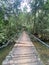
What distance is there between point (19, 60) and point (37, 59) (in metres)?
0.57

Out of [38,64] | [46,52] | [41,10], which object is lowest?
[46,52]

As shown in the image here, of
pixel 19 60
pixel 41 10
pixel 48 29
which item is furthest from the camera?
pixel 41 10

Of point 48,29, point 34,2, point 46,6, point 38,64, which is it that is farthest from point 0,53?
point 34,2

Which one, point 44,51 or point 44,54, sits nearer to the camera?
point 44,54

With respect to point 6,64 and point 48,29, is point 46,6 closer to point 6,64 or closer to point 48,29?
point 48,29

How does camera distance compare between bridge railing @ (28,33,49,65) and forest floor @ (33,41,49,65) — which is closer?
bridge railing @ (28,33,49,65)

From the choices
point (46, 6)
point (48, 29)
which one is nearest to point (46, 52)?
point (48, 29)

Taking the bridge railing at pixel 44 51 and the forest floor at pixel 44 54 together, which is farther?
the forest floor at pixel 44 54

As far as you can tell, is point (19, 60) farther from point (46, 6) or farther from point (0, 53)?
point (46, 6)

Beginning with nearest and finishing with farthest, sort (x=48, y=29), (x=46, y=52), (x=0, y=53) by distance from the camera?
(x=0, y=53) → (x=46, y=52) → (x=48, y=29)

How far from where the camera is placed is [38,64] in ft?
16.2

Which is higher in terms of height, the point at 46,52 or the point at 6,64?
the point at 6,64

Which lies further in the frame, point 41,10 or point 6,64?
point 41,10

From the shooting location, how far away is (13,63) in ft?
16.4
